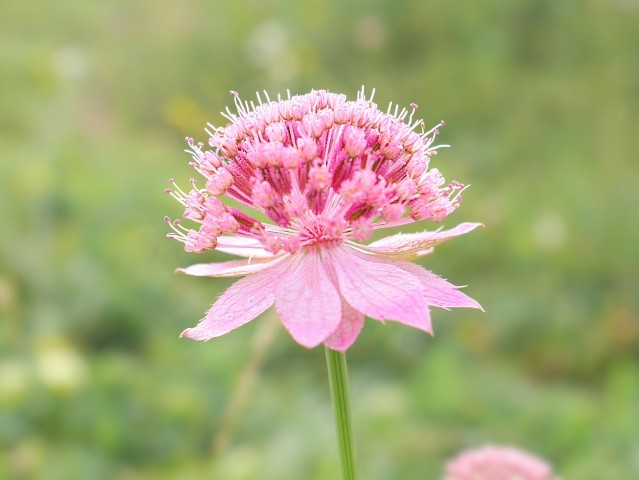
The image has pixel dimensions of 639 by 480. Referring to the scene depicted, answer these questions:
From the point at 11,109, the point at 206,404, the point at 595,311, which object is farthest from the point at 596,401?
the point at 11,109

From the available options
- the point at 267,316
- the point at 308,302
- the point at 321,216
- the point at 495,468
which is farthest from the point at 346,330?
the point at 267,316

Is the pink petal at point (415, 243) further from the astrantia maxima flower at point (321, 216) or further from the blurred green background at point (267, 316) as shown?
the blurred green background at point (267, 316)

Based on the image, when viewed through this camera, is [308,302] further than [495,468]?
No

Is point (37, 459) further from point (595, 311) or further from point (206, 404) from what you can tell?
point (595, 311)

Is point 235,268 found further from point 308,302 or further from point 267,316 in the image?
point 267,316

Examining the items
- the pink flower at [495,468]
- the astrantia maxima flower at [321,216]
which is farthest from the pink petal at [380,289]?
the pink flower at [495,468]

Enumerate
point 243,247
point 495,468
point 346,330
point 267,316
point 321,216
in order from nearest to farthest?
point 346,330
point 321,216
point 243,247
point 495,468
point 267,316
